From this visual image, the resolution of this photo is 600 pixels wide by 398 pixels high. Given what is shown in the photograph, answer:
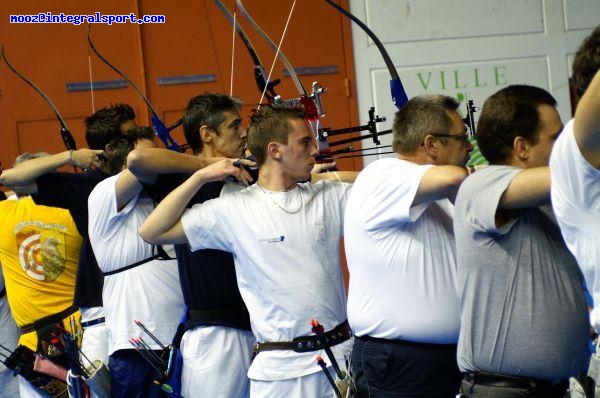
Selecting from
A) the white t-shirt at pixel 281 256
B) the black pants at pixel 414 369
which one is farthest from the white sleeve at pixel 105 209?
the black pants at pixel 414 369

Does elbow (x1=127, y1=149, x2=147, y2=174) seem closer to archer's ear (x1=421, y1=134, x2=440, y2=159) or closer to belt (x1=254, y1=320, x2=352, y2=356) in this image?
belt (x1=254, y1=320, x2=352, y2=356)

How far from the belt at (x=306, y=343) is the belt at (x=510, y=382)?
25.8 inches

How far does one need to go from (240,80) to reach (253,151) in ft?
9.88

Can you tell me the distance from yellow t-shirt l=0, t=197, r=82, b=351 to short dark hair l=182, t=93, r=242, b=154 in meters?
0.98

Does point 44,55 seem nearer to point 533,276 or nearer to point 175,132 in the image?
point 175,132

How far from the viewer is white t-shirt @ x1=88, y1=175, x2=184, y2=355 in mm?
3271

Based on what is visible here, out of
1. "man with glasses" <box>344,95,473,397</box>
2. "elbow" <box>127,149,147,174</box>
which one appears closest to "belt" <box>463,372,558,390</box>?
"man with glasses" <box>344,95,473,397</box>

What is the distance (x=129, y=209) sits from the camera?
3.25 meters

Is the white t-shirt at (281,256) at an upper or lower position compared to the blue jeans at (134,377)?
upper

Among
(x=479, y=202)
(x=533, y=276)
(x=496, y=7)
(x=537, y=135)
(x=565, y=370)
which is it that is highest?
(x=496, y=7)

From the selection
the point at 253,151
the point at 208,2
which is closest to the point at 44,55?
the point at 208,2

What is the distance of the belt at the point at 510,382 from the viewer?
1949 mm

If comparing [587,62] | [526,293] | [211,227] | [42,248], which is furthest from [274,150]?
[42,248]

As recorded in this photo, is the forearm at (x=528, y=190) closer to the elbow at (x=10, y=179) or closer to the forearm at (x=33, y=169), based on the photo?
the forearm at (x=33, y=169)
